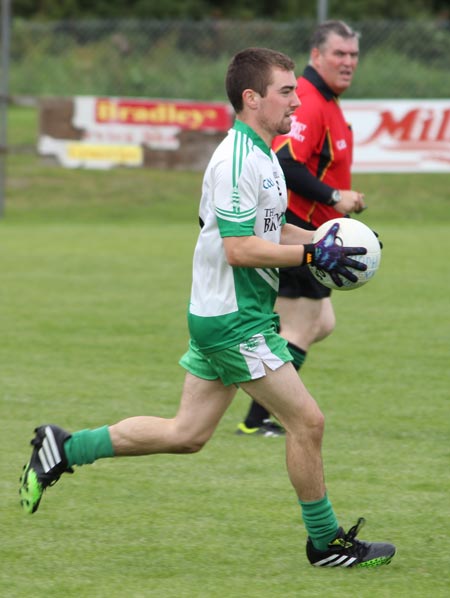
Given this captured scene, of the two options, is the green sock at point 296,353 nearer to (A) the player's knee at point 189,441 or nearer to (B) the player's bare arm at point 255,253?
(A) the player's knee at point 189,441

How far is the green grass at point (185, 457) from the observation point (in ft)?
16.2

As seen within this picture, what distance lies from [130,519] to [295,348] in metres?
1.91

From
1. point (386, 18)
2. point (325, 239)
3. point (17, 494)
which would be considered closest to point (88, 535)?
point (17, 494)

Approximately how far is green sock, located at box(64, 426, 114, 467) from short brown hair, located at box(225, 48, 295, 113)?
4.49ft

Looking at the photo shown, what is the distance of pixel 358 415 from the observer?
7.53 metres

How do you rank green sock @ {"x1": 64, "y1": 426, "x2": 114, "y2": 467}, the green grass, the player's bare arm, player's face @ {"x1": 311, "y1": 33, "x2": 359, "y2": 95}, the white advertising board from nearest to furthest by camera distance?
the player's bare arm → the green grass → green sock @ {"x1": 64, "y1": 426, "x2": 114, "y2": 467} → player's face @ {"x1": 311, "y1": 33, "x2": 359, "y2": 95} → the white advertising board

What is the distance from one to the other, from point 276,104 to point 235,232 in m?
0.55

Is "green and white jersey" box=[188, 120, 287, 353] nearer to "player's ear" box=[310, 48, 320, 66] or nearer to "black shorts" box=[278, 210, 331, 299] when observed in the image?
"black shorts" box=[278, 210, 331, 299]

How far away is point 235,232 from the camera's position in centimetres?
471

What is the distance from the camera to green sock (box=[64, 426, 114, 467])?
5.06 m

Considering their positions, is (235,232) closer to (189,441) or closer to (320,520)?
(189,441)

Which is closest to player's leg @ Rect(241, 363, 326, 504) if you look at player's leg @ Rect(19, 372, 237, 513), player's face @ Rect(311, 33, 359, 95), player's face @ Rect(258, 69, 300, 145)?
player's leg @ Rect(19, 372, 237, 513)

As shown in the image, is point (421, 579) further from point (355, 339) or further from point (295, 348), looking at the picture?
point (355, 339)

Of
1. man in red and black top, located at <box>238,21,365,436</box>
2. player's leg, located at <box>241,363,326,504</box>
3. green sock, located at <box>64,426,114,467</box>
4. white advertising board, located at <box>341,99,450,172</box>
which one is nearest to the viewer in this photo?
player's leg, located at <box>241,363,326,504</box>
